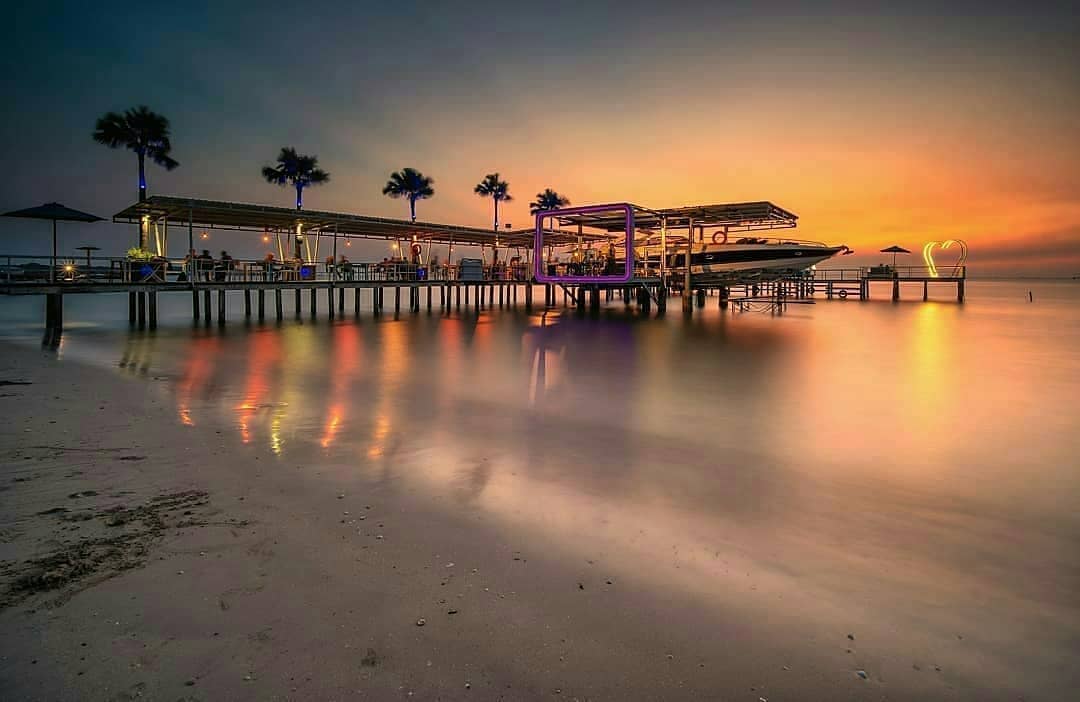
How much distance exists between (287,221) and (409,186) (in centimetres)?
3533

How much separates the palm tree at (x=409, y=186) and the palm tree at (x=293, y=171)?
11283mm

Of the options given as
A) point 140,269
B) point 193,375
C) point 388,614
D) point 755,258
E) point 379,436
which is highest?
point 755,258

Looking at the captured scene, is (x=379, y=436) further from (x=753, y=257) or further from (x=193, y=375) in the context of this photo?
(x=753, y=257)

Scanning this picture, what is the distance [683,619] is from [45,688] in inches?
125

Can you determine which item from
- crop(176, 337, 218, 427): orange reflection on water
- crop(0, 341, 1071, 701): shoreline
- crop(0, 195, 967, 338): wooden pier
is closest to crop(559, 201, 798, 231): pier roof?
crop(0, 195, 967, 338): wooden pier

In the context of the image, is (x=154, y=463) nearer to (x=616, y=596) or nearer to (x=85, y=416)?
(x=85, y=416)

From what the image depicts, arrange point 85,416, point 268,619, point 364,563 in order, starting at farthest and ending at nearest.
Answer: point 85,416 < point 364,563 < point 268,619

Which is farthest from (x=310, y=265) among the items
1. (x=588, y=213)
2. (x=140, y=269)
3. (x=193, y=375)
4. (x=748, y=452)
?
(x=748, y=452)

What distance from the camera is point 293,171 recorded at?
51719 millimetres

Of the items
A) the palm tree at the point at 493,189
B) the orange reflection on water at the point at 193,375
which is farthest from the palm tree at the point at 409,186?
the orange reflection on water at the point at 193,375

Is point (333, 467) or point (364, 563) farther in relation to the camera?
point (333, 467)

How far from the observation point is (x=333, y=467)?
6.27 metres

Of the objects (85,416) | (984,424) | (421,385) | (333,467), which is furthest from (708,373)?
(85,416)

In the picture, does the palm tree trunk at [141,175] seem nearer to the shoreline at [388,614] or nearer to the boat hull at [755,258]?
the boat hull at [755,258]
